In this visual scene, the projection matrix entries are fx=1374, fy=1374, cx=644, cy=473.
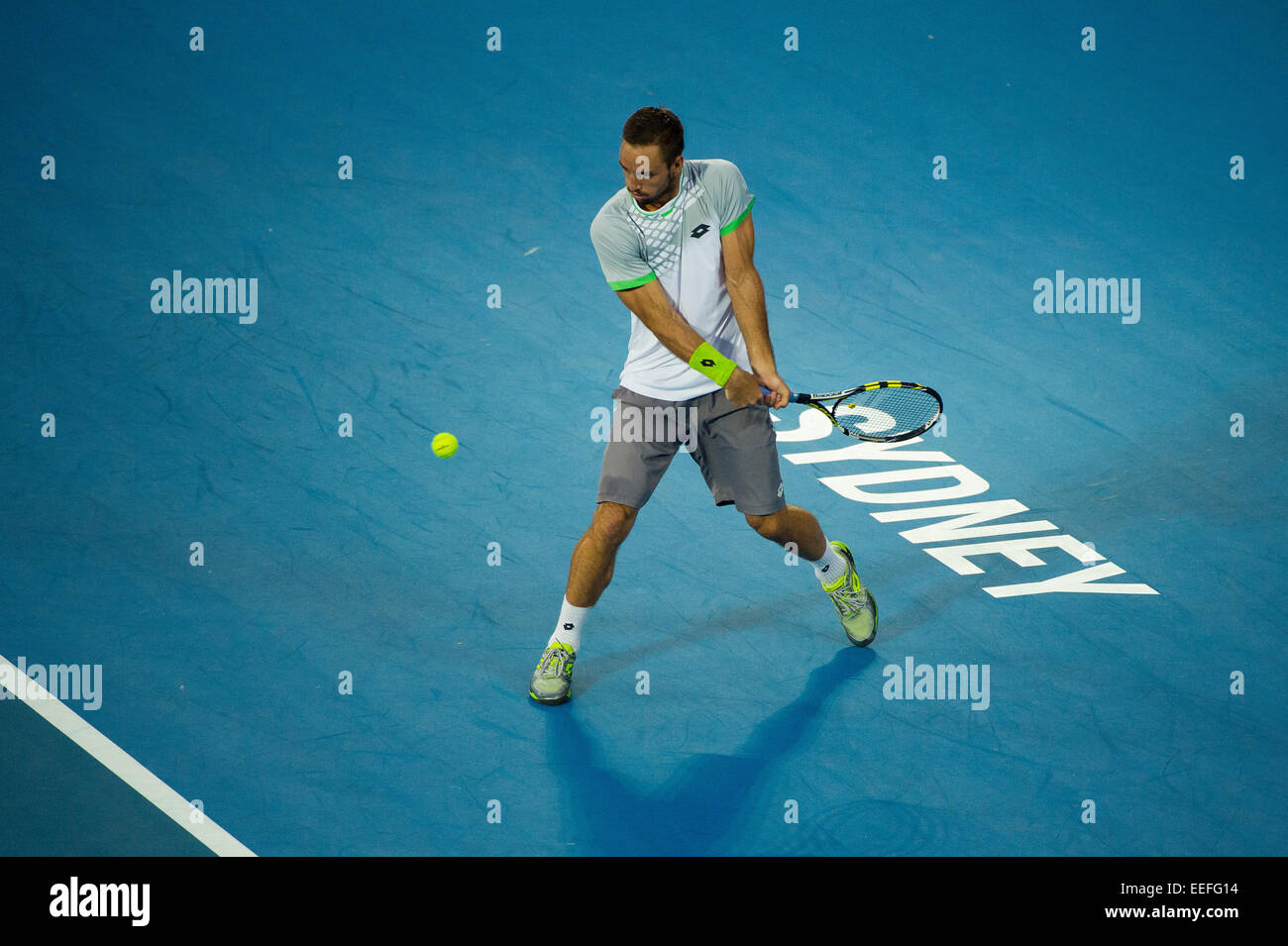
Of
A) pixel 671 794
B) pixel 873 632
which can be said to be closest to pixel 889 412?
pixel 873 632

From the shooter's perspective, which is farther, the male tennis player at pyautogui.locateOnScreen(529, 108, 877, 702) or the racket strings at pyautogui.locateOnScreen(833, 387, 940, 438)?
the racket strings at pyautogui.locateOnScreen(833, 387, 940, 438)

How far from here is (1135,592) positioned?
575cm

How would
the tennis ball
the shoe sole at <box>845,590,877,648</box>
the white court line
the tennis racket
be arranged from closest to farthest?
the white court line
the shoe sole at <box>845,590,877,648</box>
the tennis ball
the tennis racket

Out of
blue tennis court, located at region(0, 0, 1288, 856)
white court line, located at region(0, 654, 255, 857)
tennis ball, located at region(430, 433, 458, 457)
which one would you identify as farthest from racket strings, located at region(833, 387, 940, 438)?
white court line, located at region(0, 654, 255, 857)

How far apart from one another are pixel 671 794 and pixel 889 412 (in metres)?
3.04

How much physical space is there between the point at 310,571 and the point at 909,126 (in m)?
5.41

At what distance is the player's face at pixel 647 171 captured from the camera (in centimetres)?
450

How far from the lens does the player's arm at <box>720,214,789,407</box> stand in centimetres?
483

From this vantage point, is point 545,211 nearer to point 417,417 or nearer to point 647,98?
point 647,98

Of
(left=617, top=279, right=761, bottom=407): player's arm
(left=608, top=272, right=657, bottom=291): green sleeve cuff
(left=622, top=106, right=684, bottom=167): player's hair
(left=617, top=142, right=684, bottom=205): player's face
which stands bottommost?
(left=617, top=279, right=761, bottom=407): player's arm

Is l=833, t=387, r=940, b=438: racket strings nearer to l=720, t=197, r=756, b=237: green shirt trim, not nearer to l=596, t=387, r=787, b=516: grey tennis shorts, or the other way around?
l=596, t=387, r=787, b=516: grey tennis shorts

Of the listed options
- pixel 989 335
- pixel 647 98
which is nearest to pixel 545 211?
pixel 647 98

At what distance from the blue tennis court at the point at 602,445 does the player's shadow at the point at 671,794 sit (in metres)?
0.02

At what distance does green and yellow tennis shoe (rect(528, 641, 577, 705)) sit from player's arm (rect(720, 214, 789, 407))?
3.97 feet
